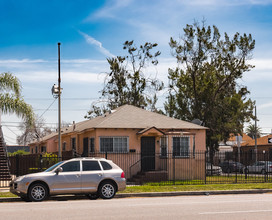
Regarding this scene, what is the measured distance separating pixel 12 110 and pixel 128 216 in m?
17.9

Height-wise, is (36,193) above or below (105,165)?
below

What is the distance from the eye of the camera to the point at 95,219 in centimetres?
1086

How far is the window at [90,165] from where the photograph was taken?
16.9m

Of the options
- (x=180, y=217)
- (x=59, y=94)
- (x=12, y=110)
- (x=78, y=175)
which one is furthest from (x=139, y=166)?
(x=180, y=217)

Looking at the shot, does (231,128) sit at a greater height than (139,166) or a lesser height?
greater

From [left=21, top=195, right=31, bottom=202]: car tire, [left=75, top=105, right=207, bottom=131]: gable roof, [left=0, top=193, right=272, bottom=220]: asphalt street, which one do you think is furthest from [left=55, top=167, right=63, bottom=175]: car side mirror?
[left=75, top=105, right=207, bottom=131]: gable roof

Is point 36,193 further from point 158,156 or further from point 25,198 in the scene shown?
point 158,156

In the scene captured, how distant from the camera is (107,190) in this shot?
1678 centimetres

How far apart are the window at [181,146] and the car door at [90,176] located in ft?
38.2

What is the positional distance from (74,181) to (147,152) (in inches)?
461

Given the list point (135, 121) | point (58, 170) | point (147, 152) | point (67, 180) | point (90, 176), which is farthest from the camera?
point (135, 121)

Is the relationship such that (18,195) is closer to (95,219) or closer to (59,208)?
(59,208)

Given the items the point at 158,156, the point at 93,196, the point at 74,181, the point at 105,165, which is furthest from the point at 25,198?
the point at 158,156

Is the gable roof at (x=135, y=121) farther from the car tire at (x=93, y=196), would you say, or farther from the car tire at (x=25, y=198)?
the car tire at (x=25, y=198)
